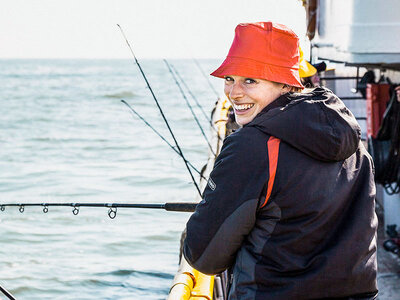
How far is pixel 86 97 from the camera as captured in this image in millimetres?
49906

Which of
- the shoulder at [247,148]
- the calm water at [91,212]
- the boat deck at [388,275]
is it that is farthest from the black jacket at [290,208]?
the calm water at [91,212]

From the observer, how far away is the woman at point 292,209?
7.36 ft

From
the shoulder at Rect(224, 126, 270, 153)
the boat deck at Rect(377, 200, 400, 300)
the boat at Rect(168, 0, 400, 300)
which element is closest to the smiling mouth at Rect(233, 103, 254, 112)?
the shoulder at Rect(224, 126, 270, 153)

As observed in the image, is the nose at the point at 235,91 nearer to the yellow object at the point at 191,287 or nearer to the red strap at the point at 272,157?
the red strap at the point at 272,157

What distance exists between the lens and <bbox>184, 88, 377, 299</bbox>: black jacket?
2.24 meters

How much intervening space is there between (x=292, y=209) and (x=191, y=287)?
1.93m

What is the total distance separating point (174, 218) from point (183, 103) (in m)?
30.4

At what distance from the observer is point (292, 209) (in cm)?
225

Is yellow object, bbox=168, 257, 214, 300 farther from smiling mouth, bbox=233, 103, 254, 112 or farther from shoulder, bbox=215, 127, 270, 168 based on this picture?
shoulder, bbox=215, 127, 270, 168

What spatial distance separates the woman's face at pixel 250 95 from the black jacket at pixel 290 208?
0.50ft

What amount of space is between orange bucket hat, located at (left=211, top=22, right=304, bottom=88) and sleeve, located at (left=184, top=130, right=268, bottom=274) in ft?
0.98

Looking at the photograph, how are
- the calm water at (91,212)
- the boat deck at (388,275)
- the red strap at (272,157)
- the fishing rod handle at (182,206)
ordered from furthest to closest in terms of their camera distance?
the calm water at (91,212), the boat deck at (388,275), the fishing rod handle at (182,206), the red strap at (272,157)

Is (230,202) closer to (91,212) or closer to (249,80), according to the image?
(249,80)

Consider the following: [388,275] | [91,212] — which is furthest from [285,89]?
[91,212]
